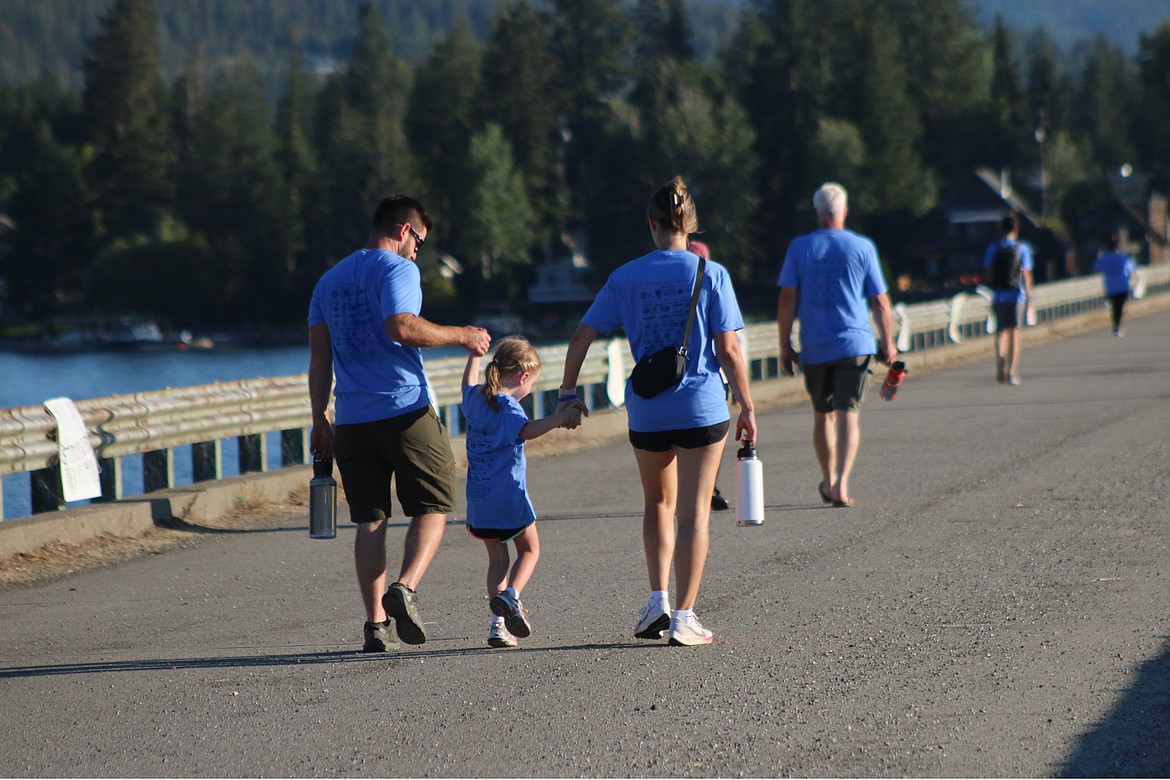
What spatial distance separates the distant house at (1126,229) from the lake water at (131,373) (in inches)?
2065

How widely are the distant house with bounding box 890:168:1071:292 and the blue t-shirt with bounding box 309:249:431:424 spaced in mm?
91139

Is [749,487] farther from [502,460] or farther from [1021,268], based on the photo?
[1021,268]

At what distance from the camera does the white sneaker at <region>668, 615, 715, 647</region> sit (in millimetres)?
6379

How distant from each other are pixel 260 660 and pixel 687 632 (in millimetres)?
1683

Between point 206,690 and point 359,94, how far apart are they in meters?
102

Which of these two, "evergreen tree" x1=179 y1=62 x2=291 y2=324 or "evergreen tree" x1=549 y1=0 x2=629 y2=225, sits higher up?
"evergreen tree" x1=549 y1=0 x2=629 y2=225

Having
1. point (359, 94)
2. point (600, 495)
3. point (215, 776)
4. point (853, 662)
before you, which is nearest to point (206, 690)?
point (215, 776)

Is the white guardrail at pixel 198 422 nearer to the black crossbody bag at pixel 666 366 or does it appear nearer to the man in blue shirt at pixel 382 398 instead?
the man in blue shirt at pixel 382 398

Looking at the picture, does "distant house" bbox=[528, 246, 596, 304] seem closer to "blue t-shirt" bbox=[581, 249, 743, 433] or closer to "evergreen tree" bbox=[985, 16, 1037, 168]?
"evergreen tree" bbox=[985, 16, 1037, 168]

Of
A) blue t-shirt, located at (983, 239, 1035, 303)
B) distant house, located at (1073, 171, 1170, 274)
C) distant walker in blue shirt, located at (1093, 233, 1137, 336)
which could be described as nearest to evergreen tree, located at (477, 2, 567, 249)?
distant house, located at (1073, 171, 1170, 274)

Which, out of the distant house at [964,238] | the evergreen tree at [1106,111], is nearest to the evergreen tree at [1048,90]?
the evergreen tree at [1106,111]

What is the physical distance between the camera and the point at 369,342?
257 inches

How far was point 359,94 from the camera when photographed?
105m

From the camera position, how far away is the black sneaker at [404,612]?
6.30 m
